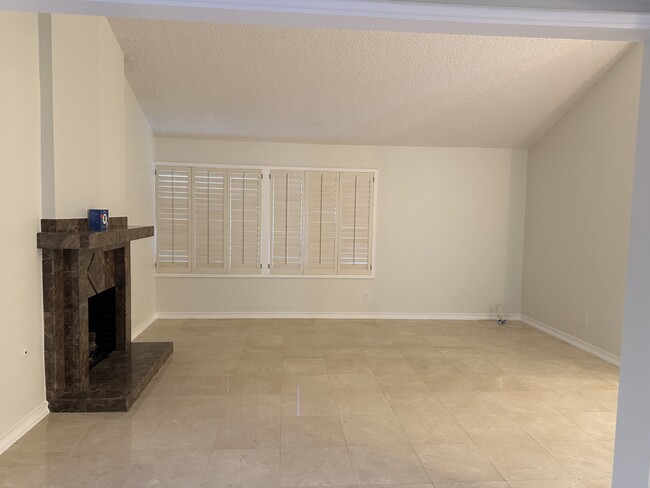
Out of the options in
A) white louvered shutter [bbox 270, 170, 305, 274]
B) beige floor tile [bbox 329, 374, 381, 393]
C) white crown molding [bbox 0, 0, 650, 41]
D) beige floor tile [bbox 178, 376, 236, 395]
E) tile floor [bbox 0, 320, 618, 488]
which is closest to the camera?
white crown molding [bbox 0, 0, 650, 41]

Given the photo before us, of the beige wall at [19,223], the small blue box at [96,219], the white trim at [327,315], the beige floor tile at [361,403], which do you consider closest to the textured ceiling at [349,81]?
the beige wall at [19,223]

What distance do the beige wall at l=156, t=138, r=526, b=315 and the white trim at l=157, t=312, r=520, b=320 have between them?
0.04 m

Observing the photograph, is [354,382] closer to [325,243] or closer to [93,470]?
[93,470]

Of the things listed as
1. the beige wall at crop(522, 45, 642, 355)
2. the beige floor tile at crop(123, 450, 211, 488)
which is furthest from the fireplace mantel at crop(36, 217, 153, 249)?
the beige wall at crop(522, 45, 642, 355)

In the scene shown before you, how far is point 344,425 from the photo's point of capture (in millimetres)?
2809

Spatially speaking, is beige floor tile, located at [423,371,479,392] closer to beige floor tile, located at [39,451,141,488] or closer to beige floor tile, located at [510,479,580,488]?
beige floor tile, located at [510,479,580,488]

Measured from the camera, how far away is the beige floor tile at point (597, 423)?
2.77 m

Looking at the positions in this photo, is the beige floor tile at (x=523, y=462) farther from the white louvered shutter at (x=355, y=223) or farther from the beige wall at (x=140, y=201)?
the beige wall at (x=140, y=201)

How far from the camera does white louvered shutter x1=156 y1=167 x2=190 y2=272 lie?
5.52m

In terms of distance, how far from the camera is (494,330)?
544 cm

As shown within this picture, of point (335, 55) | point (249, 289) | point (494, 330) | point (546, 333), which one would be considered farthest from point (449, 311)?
point (335, 55)

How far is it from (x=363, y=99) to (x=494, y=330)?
3.38 metres

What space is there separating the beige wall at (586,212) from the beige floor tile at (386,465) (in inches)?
116

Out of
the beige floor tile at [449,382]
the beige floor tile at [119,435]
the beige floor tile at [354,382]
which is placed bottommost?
the beige floor tile at [119,435]
